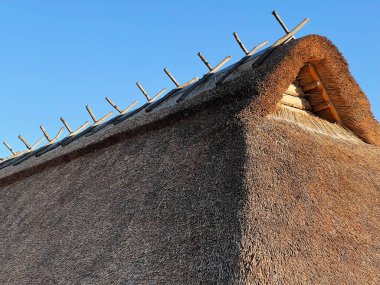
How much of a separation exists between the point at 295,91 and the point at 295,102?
0.17m

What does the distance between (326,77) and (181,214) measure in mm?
2859

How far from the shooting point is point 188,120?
510 cm

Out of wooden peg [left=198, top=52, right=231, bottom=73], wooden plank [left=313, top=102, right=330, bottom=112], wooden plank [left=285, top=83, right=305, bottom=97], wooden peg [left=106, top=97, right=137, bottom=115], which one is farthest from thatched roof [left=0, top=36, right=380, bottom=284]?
wooden peg [left=106, top=97, right=137, bottom=115]

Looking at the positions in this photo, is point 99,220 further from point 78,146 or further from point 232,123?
point 78,146

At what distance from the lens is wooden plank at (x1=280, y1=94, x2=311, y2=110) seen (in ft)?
17.4

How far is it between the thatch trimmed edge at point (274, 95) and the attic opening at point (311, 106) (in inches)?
3.8

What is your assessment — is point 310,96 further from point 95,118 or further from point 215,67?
point 95,118

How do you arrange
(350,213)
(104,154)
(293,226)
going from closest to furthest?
(293,226) < (350,213) < (104,154)

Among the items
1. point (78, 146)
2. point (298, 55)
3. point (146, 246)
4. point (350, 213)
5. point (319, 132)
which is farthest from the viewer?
point (78, 146)

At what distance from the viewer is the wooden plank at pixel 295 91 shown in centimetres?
542

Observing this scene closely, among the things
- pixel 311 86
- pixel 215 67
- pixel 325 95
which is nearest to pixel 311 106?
pixel 325 95

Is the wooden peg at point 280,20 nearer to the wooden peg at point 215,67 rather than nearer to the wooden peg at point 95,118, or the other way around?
the wooden peg at point 215,67

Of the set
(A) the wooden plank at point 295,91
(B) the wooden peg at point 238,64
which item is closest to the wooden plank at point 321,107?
(A) the wooden plank at point 295,91

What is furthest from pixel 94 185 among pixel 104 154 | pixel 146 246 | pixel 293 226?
pixel 293 226
